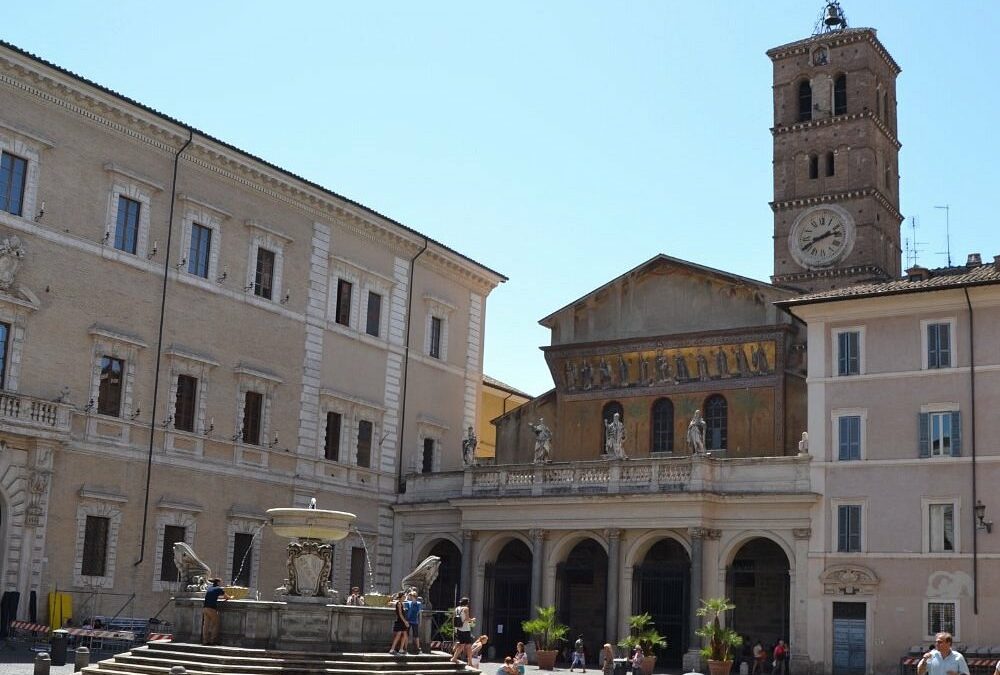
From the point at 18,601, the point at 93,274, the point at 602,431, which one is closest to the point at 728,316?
the point at 602,431

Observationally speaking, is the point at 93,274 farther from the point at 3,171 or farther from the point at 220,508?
the point at 220,508

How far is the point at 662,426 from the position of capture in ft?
145

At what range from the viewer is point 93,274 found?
113 ft

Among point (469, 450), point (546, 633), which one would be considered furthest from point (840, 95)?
point (546, 633)

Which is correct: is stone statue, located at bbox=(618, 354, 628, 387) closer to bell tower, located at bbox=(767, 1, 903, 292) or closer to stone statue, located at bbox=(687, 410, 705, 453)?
stone statue, located at bbox=(687, 410, 705, 453)

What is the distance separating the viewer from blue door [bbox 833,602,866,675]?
35.0 metres

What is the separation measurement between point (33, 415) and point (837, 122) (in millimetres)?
41991

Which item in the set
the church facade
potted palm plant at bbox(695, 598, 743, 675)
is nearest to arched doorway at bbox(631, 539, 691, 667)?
the church facade

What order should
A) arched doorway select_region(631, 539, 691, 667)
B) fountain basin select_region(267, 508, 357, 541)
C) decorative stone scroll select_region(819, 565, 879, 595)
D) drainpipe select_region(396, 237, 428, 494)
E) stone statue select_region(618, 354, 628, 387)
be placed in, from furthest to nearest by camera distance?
stone statue select_region(618, 354, 628, 387), drainpipe select_region(396, 237, 428, 494), arched doorway select_region(631, 539, 691, 667), decorative stone scroll select_region(819, 565, 879, 595), fountain basin select_region(267, 508, 357, 541)

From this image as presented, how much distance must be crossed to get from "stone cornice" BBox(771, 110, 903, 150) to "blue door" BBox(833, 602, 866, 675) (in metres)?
31.8

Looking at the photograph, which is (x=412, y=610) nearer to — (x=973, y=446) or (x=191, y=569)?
(x=191, y=569)

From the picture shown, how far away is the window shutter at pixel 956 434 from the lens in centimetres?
3481

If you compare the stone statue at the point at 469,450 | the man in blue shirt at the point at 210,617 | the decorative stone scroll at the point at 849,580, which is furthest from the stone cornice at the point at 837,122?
the man in blue shirt at the point at 210,617

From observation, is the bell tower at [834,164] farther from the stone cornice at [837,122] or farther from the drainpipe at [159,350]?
the drainpipe at [159,350]
